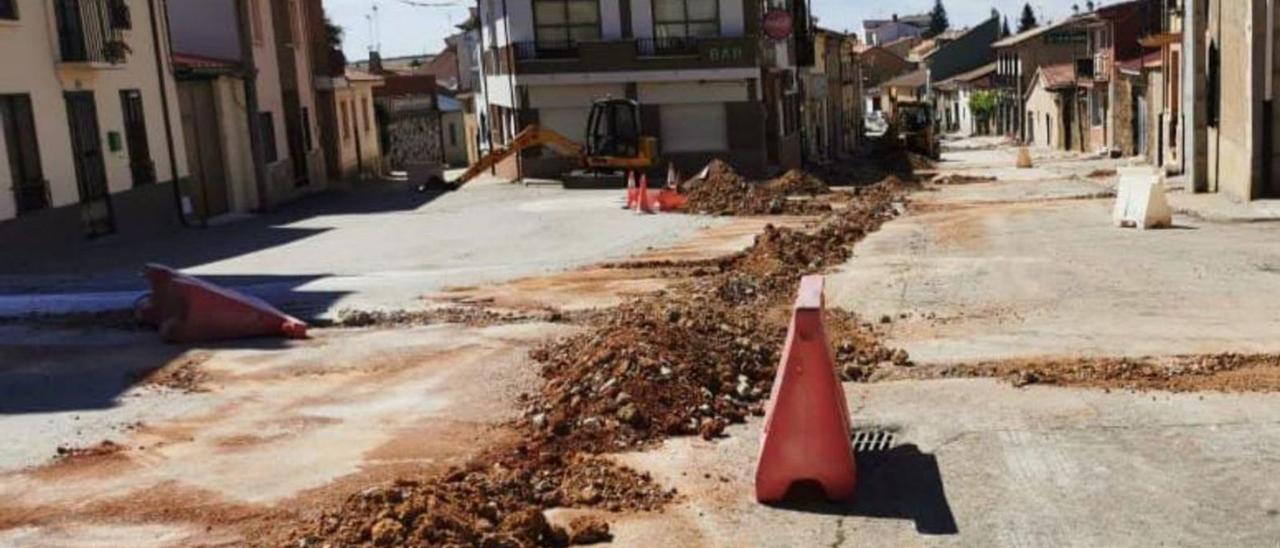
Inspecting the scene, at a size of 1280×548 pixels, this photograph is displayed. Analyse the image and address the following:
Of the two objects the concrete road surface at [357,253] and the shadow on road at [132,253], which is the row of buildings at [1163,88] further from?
the shadow on road at [132,253]

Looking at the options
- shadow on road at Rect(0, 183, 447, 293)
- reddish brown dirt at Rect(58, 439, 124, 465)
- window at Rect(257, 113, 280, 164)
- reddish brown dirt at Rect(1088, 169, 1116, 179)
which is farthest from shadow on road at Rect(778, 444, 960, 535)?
reddish brown dirt at Rect(1088, 169, 1116, 179)

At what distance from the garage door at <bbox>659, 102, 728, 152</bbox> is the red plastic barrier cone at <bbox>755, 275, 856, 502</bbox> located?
1271 inches

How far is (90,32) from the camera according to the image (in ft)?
78.0

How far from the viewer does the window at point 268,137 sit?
33.8m

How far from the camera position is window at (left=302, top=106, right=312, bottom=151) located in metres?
38.5

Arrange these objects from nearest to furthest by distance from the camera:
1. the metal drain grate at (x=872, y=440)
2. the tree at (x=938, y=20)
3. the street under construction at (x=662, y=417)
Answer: the street under construction at (x=662, y=417) < the metal drain grate at (x=872, y=440) < the tree at (x=938, y=20)

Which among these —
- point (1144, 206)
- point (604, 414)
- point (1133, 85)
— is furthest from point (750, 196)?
point (1133, 85)

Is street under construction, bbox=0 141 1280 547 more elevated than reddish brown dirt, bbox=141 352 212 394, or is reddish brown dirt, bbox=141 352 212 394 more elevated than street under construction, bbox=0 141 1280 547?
reddish brown dirt, bbox=141 352 212 394

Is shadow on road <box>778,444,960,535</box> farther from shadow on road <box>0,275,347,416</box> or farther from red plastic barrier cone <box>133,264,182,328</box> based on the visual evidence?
red plastic barrier cone <box>133,264,182,328</box>

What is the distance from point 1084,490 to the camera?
22.3 ft

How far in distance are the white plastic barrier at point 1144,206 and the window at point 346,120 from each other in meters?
30.9

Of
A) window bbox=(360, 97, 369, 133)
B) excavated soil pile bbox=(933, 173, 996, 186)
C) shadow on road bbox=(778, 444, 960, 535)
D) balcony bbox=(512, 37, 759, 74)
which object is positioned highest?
balcony bbox=(512, 37, 759, 74)

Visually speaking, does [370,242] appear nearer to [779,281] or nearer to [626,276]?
[626,276]

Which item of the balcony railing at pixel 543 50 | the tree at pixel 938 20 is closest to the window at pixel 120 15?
the balcony railing at pixel 543 50
